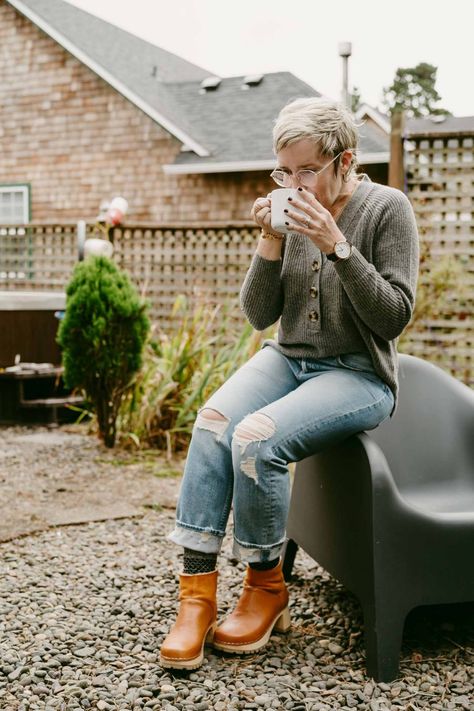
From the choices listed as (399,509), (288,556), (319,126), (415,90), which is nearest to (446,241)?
(288,556)

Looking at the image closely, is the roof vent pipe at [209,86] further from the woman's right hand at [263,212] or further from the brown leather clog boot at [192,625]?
the brown leather clog boot at [192,625]

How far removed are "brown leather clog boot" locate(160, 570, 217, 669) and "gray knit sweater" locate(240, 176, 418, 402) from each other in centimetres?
67

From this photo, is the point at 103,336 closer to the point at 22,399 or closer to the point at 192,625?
the point at 22,399

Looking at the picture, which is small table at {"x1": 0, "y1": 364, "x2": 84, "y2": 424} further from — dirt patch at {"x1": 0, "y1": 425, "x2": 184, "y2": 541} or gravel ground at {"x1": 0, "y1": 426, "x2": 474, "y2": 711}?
gravel ground at {"x1": 0, "y1": 426, "x2": 474, "y2": 711}

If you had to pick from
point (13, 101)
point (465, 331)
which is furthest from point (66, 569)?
point (13, 101)

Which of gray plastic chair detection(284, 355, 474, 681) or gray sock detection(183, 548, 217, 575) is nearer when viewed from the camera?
gray plastic chair detection(284, 355, 474, 681)

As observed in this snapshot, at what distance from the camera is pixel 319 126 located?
212cm

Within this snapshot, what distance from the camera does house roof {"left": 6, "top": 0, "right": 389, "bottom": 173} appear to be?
11383 millimetres

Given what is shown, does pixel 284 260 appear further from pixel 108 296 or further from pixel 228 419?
pixel 108 296

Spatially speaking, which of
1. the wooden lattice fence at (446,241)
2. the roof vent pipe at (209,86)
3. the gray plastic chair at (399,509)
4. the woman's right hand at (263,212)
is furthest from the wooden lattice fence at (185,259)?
the roof vent pipe at (209,86)

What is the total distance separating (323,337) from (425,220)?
4257mm

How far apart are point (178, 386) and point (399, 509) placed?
2965 millimetres

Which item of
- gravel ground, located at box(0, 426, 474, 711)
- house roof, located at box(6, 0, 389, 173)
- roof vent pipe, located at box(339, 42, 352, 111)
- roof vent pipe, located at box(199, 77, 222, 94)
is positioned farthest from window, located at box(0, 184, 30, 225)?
gravel ground, located at box(0, 426, 474, 711)

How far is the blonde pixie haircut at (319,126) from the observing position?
2.11 metres
